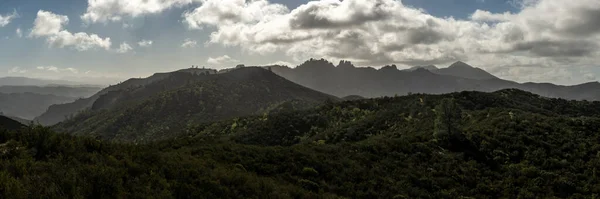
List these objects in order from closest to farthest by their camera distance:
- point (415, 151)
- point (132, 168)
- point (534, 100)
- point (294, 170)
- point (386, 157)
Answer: point (132, 168)
point (294, 170)
point (386, 157)
point (415, 151)
point (534, 100)

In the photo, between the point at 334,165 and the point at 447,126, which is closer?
the point at 334,165

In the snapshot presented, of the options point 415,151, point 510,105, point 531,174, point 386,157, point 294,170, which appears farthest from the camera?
point 510,105

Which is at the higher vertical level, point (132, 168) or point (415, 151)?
point (132, 168)

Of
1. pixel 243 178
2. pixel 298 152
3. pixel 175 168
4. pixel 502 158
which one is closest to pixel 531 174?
pixel 502 158

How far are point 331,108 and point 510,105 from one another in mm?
35480

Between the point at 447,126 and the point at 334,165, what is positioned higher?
the point at 447,126

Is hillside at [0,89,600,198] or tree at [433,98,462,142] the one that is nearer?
hillside at [0,89,600,198]

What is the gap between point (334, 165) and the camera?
22.6 meters

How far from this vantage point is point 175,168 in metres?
14.4

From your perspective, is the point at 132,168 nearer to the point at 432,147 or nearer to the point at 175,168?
the point at 175,168

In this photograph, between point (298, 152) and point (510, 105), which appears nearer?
point (298, 152)

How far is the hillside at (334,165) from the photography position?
11.3 meters

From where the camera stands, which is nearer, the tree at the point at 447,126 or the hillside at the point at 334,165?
the hillside at the point at 334,165

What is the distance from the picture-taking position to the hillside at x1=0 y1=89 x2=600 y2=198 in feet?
37.0
